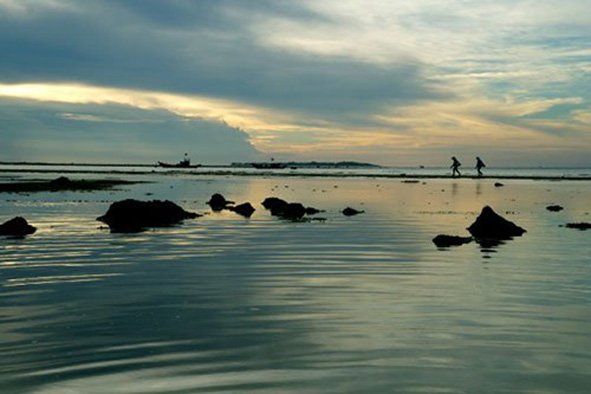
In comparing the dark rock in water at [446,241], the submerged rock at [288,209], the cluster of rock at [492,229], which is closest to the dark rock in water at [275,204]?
the submerged rock at [288,209]

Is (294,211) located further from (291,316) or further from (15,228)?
(291,316)

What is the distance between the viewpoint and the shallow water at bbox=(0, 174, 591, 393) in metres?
9.00

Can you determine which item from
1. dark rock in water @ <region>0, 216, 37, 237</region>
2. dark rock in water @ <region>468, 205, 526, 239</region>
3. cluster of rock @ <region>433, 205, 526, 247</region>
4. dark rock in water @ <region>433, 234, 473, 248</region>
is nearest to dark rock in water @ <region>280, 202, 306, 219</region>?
cluster of rock @ <region>433, 205, 526, 247</region>

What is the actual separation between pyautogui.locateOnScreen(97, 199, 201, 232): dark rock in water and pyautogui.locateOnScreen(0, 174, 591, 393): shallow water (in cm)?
686

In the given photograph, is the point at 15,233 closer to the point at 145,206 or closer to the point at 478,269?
the point at 145,206

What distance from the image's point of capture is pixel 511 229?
3020 centimetres

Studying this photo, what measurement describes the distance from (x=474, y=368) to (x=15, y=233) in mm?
24298

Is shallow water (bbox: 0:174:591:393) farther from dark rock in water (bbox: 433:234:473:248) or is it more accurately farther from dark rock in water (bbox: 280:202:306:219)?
dark rock in water (bbox: 280:202:306:219)

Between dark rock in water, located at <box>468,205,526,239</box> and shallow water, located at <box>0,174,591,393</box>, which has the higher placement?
dark rock in water, located at <box>468,205,526,239</box>

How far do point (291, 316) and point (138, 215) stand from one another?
2379 cm

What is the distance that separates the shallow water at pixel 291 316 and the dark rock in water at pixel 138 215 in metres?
6.86

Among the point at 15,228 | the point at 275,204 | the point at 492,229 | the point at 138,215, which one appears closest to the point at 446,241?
the point at 492,229

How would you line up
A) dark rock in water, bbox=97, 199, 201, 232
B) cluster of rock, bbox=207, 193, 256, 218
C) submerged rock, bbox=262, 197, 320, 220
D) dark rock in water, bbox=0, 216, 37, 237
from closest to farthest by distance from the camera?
dark rock in water, bbox=0, 216, 37, 237 < dark rock in water, bbox=97, 199, 201, 232 < submerged rock, bbox=262, 197, 320, 220 < cluster of rock, bbox=207, 193, 256, 218

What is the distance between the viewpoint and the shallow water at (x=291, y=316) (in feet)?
29.5
